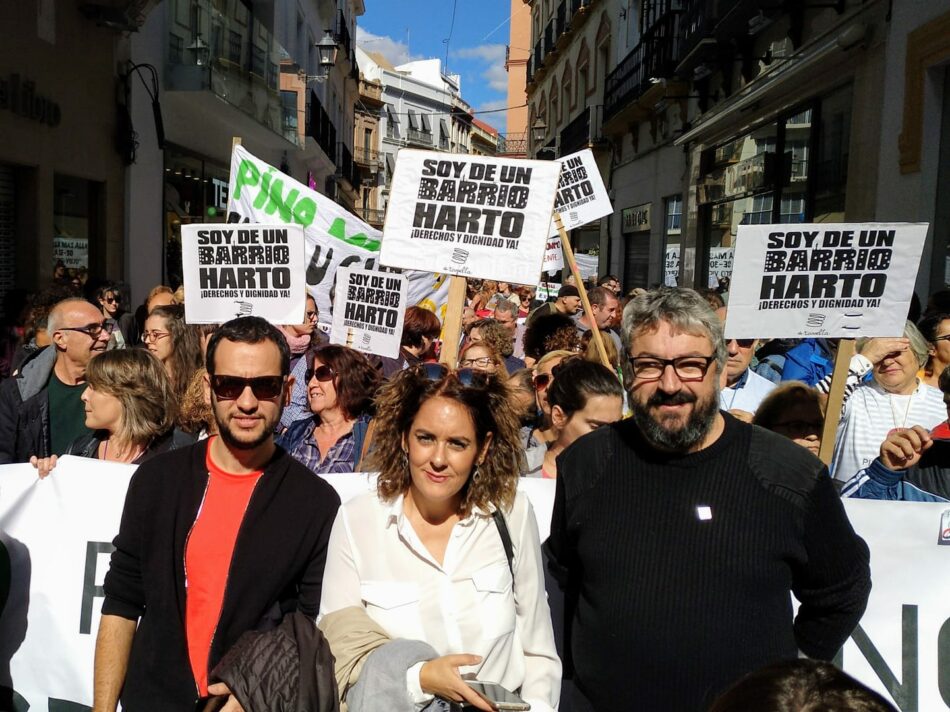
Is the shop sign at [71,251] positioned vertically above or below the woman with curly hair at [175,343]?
above

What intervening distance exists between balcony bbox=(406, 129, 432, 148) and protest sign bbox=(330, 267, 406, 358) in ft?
214

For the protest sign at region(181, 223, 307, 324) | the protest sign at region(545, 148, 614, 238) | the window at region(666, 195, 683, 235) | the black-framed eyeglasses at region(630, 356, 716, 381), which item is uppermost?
the window at region(666, 195, 683, 235)

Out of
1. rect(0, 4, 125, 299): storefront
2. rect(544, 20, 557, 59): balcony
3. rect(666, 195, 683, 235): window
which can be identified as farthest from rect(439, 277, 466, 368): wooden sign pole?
rect(544, 20, 557, 59): balcony

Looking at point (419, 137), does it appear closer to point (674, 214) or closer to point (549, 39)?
point (549, 39)

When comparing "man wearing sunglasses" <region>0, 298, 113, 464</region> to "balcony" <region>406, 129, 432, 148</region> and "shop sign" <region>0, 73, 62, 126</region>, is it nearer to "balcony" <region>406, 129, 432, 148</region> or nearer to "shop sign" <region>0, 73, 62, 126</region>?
"shop sign" <region>0, 73, 62, 126</region>

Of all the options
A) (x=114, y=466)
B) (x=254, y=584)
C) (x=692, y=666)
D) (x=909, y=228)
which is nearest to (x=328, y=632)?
(x=254, y=584)

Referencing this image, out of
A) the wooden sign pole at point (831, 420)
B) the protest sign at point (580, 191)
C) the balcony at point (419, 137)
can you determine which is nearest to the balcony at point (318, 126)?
the protest sign at point (580, 191)

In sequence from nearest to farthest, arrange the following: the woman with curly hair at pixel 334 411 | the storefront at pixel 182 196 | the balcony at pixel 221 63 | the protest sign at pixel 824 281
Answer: the protest sign at pixel 824 281
the woman with curly hair at pixel 334 411
the balcony at pixel 221 63
the storefront at pixel 182 196

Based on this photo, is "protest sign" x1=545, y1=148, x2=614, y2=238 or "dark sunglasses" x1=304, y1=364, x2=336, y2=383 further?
"protest sign" x1=545, y1=148, x2=614, y2=238

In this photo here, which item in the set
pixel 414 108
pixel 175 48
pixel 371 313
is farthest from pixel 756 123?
pixel 414 108

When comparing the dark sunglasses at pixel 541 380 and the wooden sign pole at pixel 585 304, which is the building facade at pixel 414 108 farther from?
the dark sunglasses at pixel 541 380

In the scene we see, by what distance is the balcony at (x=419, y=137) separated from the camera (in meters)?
69.1

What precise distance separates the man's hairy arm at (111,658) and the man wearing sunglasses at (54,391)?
5.64 ft

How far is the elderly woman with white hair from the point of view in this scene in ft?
13.5
